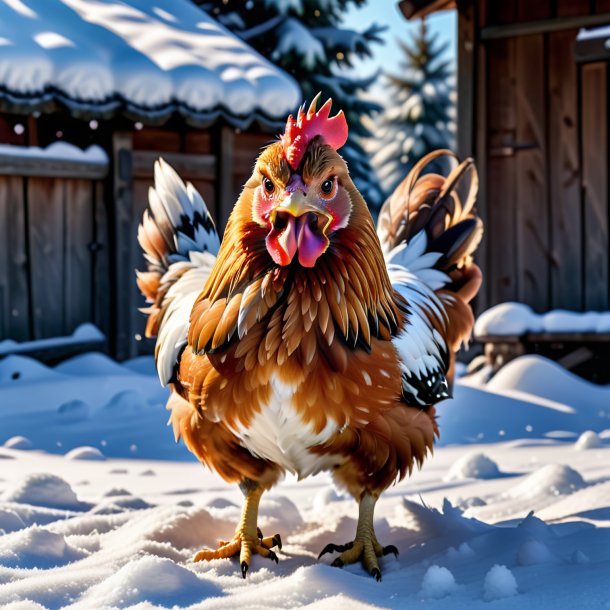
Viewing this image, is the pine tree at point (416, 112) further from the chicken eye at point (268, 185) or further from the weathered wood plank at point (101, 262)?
the chicken eye at point (268, 185)

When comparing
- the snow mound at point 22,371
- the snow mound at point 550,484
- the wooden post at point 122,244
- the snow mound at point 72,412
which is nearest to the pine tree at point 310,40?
the wooden post at point 122,244

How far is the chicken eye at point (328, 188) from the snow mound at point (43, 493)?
2.06 meters

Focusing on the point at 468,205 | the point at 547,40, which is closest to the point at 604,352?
the point at 547,40

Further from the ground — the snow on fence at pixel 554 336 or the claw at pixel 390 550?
the snow on fence at pixel 554 336

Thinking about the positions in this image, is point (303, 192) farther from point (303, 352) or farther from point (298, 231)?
point (303, 352)

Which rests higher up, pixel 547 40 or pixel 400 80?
pixel 400 80

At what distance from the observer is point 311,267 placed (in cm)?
280

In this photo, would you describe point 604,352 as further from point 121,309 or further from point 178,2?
point 178,2

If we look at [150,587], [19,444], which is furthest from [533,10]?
[150,587]

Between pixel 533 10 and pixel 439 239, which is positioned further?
pixel 533 10

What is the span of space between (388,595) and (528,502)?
4.51 feet

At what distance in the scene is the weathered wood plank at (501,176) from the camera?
29.2 feet

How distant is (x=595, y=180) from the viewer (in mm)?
8461

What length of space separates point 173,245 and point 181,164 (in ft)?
19.8
